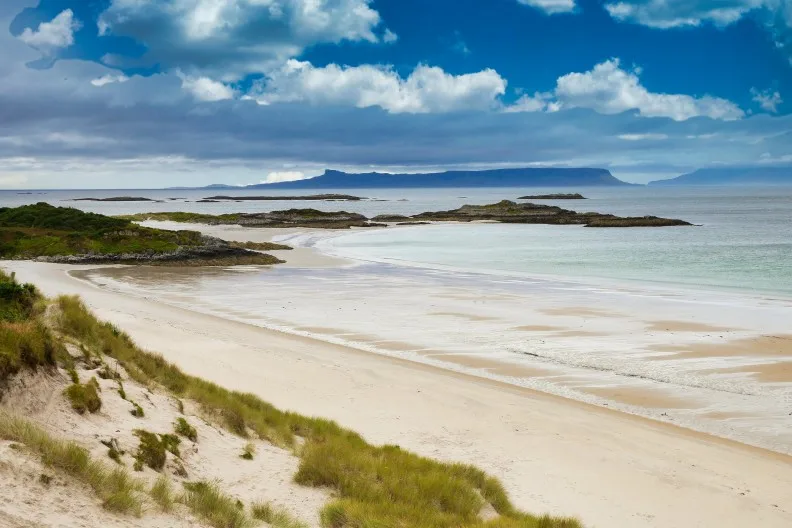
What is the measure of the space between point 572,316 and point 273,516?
57.2 ft

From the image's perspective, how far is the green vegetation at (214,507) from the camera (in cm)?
617

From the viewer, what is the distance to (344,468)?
8.12 meters

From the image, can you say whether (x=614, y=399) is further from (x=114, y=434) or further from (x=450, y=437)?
(x=114, y=434)

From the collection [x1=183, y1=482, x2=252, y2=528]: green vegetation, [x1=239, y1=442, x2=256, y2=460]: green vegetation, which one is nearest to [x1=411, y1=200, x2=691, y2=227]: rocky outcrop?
[x1=239, y1=442, x2=256, y2=460]: green vegetation

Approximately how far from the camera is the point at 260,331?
62.7ft

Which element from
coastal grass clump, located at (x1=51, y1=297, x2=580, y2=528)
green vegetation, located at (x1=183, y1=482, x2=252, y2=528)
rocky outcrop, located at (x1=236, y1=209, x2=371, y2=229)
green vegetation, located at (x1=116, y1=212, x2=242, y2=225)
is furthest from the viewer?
green vegetation, located at (x1=116, y1=212, x2=242, y2=225)

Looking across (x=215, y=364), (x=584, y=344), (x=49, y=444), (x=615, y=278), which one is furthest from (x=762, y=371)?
(x=615, y=278)

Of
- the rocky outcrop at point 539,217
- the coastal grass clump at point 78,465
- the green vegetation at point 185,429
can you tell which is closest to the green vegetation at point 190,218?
the rocky outcrop at point 539,217

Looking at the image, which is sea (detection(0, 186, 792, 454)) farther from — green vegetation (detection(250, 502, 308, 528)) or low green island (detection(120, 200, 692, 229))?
low green island (detection(120, 200, 692, 229))

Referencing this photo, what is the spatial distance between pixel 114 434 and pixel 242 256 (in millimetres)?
34395

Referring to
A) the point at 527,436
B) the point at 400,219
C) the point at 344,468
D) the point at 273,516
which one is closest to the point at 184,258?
the point at 527,436

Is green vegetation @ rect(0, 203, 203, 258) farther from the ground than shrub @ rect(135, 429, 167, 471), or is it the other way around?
green vegetation @ rect(0, 203, 203, 258)

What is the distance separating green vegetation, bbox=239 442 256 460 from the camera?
322 inches

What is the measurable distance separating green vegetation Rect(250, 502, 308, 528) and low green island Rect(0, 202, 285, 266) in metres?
34.1
